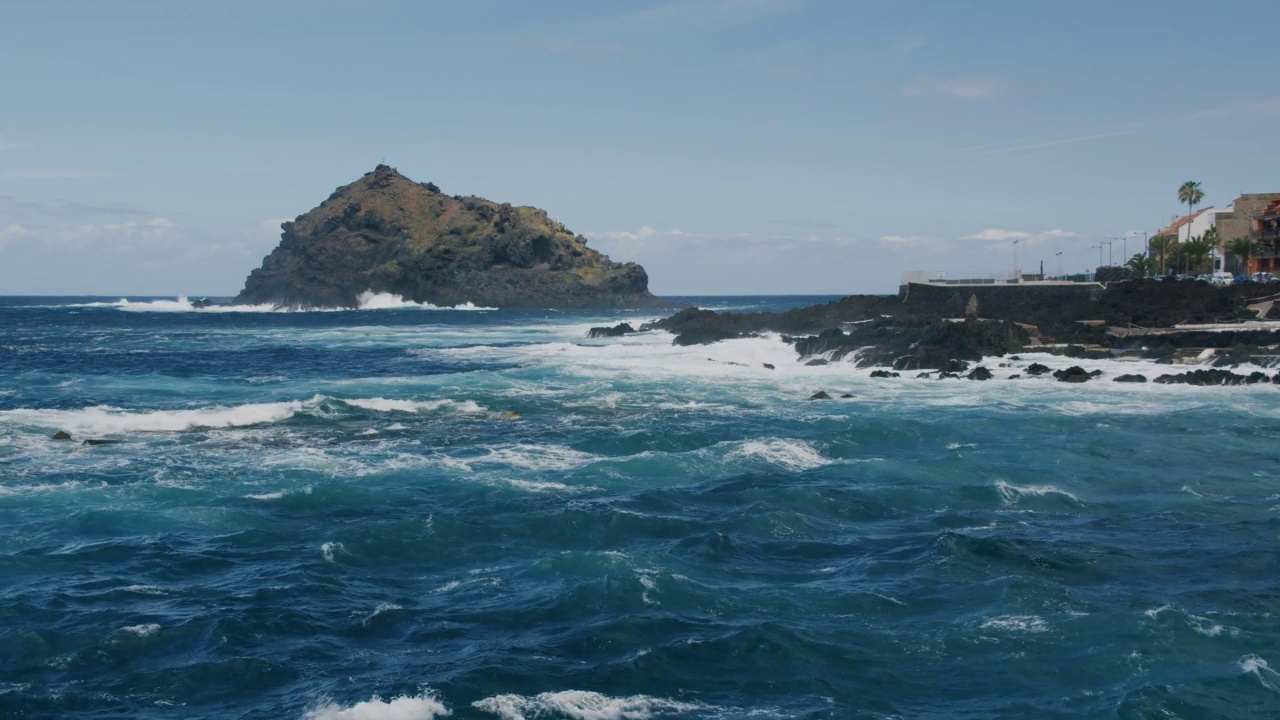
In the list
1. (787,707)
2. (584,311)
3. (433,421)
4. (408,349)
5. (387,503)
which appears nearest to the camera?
(787,707)

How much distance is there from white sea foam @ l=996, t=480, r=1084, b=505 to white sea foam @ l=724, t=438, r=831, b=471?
4246 mm

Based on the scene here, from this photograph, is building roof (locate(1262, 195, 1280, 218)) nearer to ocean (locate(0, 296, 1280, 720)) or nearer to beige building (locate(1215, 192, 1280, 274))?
beige building (locate(1215, 192, 1280, 274))

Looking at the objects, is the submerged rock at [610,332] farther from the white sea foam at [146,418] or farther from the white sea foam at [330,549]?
the white sea foam at [330,549]

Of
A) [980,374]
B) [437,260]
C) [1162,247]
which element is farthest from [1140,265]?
[437,260]

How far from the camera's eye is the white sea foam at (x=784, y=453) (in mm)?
24594

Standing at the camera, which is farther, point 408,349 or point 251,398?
point 408,349

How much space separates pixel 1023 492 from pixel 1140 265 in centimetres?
7826

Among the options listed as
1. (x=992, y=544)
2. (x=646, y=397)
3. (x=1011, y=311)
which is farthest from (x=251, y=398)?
(x=1011, y=311)

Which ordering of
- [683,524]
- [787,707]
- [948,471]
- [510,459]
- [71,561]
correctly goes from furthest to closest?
[510,459]
[948,471]
[683,524]
[71,561]
[787,707]

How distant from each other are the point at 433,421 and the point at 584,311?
4349 inches

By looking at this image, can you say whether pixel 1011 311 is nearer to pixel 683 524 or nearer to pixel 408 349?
pixel 408 349

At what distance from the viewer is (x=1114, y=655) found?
1318 cm

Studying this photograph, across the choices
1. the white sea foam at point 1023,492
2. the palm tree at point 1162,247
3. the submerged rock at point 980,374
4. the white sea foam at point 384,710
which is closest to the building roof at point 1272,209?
the palm tree at point 1162,247

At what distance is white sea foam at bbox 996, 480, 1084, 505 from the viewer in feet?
68.5
